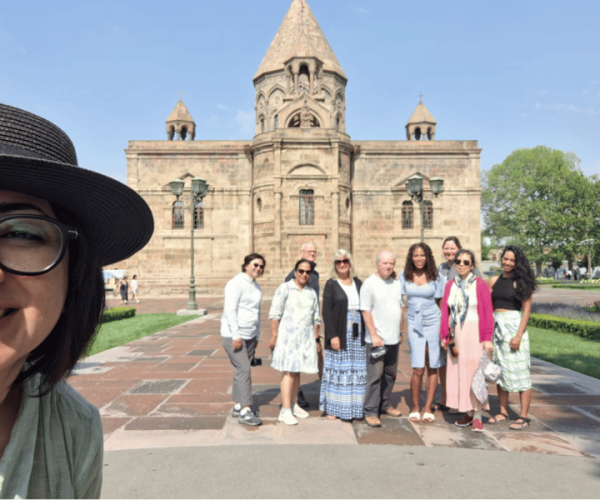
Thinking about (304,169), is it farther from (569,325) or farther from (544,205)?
(544,205)

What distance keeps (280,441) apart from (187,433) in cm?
96

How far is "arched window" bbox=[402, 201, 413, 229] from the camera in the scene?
30.9m

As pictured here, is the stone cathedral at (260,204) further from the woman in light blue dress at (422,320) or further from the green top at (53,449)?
the green top at (53,449)

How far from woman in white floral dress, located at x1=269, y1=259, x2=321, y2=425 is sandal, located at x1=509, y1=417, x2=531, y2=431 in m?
2.18

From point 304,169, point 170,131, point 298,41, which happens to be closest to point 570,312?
point 304,169

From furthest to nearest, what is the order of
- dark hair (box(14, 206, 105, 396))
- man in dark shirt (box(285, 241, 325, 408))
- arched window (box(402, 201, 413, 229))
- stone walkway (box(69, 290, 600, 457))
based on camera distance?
arched window (box(402, 201, 413, 229)), man in dark shirt (box(285, 241, 325, 408)), stone walkway (box(69, 290, 600, 457)), dark hair (box(14, 206, 105, 396))

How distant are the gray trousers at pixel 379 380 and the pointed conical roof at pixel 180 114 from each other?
1287 inches

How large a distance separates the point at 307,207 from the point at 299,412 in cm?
2302

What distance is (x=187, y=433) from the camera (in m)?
4.69

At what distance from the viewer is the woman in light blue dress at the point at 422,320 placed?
Answer: 17.9ft

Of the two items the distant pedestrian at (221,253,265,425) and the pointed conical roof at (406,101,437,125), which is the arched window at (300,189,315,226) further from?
the distant pedestrian at (221,253,265,425)

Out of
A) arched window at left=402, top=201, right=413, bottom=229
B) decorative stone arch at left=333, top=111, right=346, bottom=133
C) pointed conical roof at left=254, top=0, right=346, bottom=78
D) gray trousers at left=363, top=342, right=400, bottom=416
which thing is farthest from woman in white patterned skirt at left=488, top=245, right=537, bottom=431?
pointed conical roof at left=254, top=0, right=346, bottom=78

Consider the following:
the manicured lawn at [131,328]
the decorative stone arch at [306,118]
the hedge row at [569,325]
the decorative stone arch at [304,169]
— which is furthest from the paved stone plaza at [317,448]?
the decorative stone arch at [306,118]

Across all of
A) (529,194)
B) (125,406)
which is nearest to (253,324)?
(125,406)
